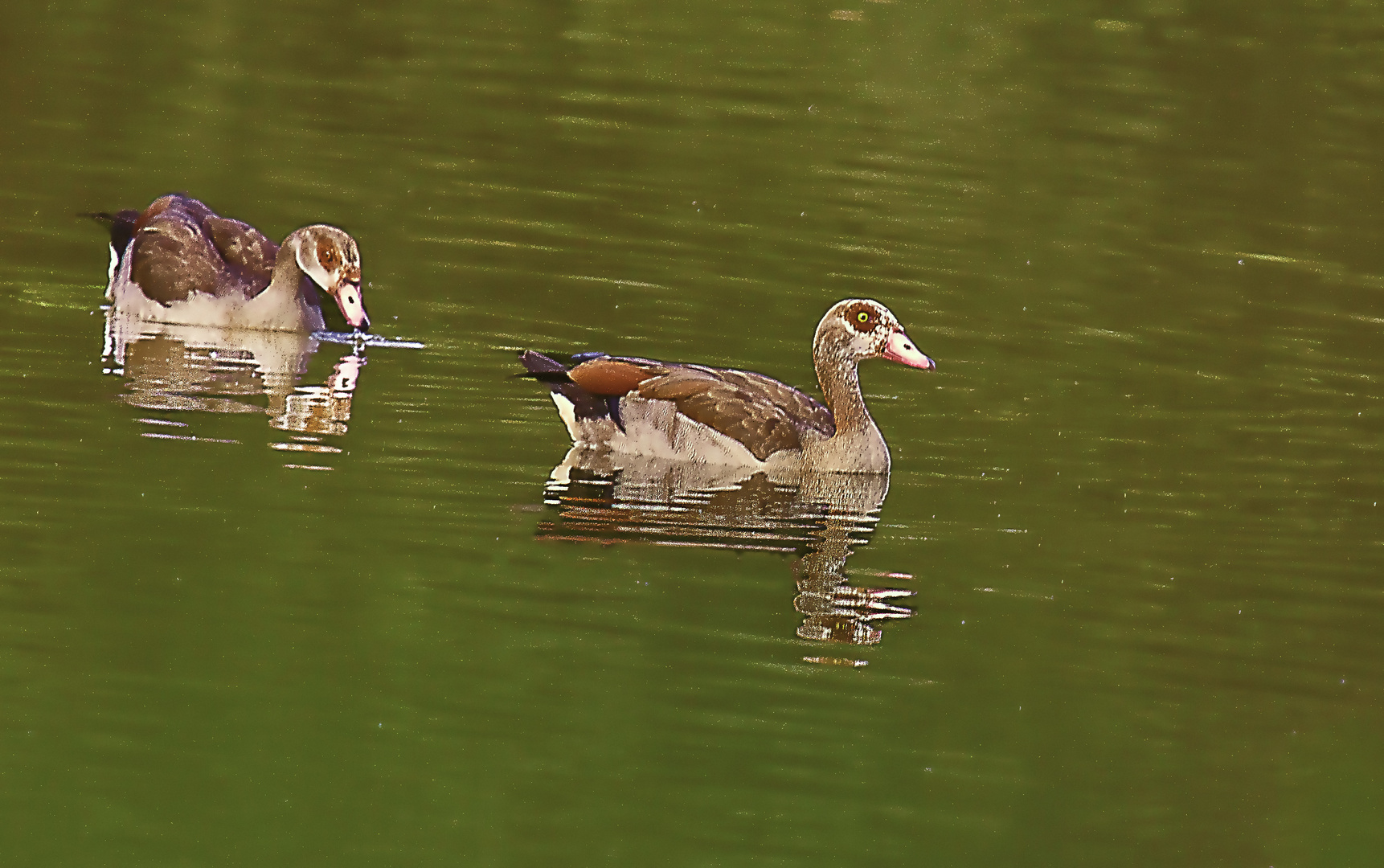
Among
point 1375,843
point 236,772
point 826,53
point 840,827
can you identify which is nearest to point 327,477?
point 236,772

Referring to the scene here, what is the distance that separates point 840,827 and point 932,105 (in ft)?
76.5

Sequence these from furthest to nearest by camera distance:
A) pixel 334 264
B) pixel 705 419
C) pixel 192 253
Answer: pixel 192 253
pixel 334 264
pixel 705 419

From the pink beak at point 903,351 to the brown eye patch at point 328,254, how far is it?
529 cm

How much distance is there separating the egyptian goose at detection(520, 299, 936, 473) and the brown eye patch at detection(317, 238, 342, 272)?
11.8ft

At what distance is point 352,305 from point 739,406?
4.55 meters

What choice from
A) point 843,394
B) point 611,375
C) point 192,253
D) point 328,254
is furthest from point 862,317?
point 192,253

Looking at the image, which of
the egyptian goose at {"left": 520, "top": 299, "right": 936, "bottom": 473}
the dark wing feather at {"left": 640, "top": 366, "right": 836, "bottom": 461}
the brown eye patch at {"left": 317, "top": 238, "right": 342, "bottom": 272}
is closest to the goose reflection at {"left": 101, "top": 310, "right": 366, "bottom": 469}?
the brown eye patch at {"left": 317, "top": 238, "right": 342, "bottom": 272}

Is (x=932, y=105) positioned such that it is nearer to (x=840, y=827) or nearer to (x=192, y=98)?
(x=192, y=98)

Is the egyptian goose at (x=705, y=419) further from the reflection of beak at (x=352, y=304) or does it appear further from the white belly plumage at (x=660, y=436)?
the reflection of beak at (x=352, y=304)

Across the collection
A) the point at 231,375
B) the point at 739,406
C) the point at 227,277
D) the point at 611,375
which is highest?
the point at 227,277

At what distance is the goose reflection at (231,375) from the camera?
55.7 feet

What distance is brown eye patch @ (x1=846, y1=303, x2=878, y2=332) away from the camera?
17.4m

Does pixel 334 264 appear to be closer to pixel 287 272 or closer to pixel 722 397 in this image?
pixel 287 272

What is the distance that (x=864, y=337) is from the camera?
57.3ft
